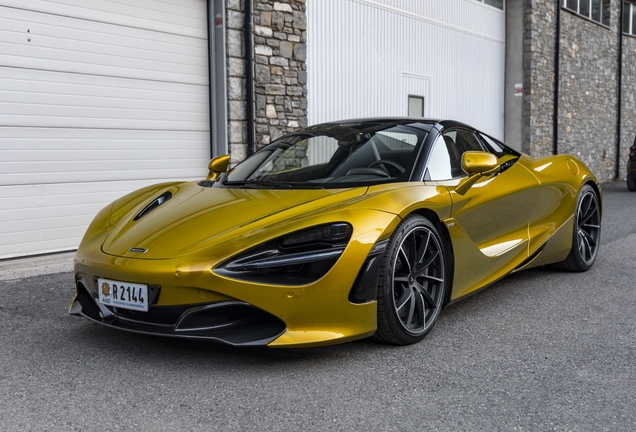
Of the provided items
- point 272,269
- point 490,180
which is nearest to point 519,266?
point 490,180

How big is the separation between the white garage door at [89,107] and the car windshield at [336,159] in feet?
10.8

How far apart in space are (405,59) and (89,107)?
6.58 meters

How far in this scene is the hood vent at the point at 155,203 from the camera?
3988 millimetres

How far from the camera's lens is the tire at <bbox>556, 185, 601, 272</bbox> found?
553 centimetres

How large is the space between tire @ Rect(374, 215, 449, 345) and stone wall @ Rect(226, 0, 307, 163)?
5.57 meters

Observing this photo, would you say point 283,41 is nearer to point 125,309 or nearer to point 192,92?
point 192,92

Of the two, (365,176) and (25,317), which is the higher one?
(365,176)

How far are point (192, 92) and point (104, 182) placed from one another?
177 cm

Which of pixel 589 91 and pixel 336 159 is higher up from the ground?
pixel 589 91

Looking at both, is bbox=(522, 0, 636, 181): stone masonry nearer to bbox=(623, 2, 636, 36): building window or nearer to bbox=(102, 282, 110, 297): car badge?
bbox=(623, 2, 636, 36): building window

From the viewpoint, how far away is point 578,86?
18.3 metres

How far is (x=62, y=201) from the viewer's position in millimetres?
7250

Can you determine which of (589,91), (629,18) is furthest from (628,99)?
(589,91)

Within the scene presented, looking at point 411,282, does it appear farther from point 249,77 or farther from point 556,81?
point 556,81
